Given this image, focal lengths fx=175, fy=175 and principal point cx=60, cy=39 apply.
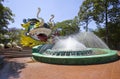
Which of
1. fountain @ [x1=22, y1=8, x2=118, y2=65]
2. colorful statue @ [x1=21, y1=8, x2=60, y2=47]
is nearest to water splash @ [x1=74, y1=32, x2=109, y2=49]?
fountain @ [x1=22, y1=8, x2=118, y2=65]

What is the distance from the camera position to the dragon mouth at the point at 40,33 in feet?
72.1

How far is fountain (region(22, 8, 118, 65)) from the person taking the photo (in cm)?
1084

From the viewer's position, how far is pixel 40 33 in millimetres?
22125

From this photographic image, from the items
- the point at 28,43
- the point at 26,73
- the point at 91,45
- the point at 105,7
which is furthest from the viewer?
the point at 105,7

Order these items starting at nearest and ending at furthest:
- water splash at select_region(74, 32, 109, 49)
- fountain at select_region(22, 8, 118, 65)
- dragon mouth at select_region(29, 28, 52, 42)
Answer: fountain at select_region(22, 8, 118, 65) < dragon mouth at select_region(29, 28, 52, 42) < water splash at select_region(74, 32, 109, 49)

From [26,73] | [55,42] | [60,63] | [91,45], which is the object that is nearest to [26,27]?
[55,42]

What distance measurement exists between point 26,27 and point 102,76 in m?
16.7

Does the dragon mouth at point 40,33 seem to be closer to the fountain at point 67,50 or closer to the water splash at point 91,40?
the fountain at point 67,50

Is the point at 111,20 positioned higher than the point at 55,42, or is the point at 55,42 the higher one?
the point at 111,20

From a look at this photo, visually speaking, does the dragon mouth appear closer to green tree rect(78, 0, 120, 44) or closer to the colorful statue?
the colorful statue

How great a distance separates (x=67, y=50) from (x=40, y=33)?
364 inches

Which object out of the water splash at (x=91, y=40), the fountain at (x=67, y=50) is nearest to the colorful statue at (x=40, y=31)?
the fountain at (x=67, y=50)

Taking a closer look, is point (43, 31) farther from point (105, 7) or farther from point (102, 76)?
point (102, 76)

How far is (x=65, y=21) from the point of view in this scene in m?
45.4
